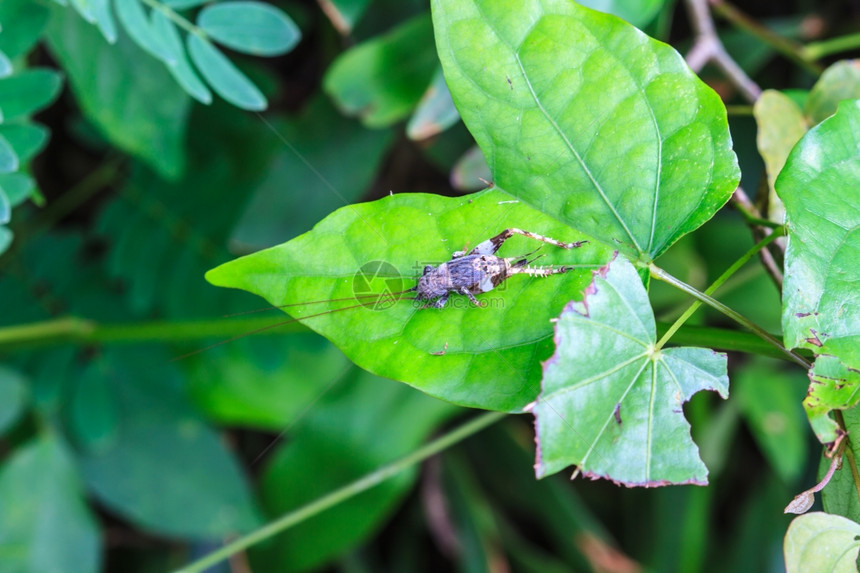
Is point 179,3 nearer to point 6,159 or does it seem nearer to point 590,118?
point 6,159

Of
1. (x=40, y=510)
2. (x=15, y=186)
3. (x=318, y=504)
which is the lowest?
(x=40, y=510)

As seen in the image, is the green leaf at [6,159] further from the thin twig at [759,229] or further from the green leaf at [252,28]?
the thin twig at [759,229]

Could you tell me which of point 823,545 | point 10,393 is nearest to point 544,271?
point 823,545

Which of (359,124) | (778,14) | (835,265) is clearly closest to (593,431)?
(835,265)

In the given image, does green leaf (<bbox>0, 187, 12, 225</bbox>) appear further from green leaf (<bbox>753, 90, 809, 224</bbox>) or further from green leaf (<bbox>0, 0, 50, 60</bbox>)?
green leaf (<bbox>753, 90, 809, 224</bbox>)

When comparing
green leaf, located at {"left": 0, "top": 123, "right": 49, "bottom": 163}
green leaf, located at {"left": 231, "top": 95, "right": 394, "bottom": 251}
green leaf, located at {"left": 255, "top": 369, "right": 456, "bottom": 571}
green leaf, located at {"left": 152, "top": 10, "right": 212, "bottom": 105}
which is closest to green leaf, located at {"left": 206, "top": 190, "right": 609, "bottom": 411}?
green leaf, located at {"left": 152, "top": 10, "right": 212, "bottom": 105}

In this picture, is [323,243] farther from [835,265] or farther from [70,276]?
[70,276]
